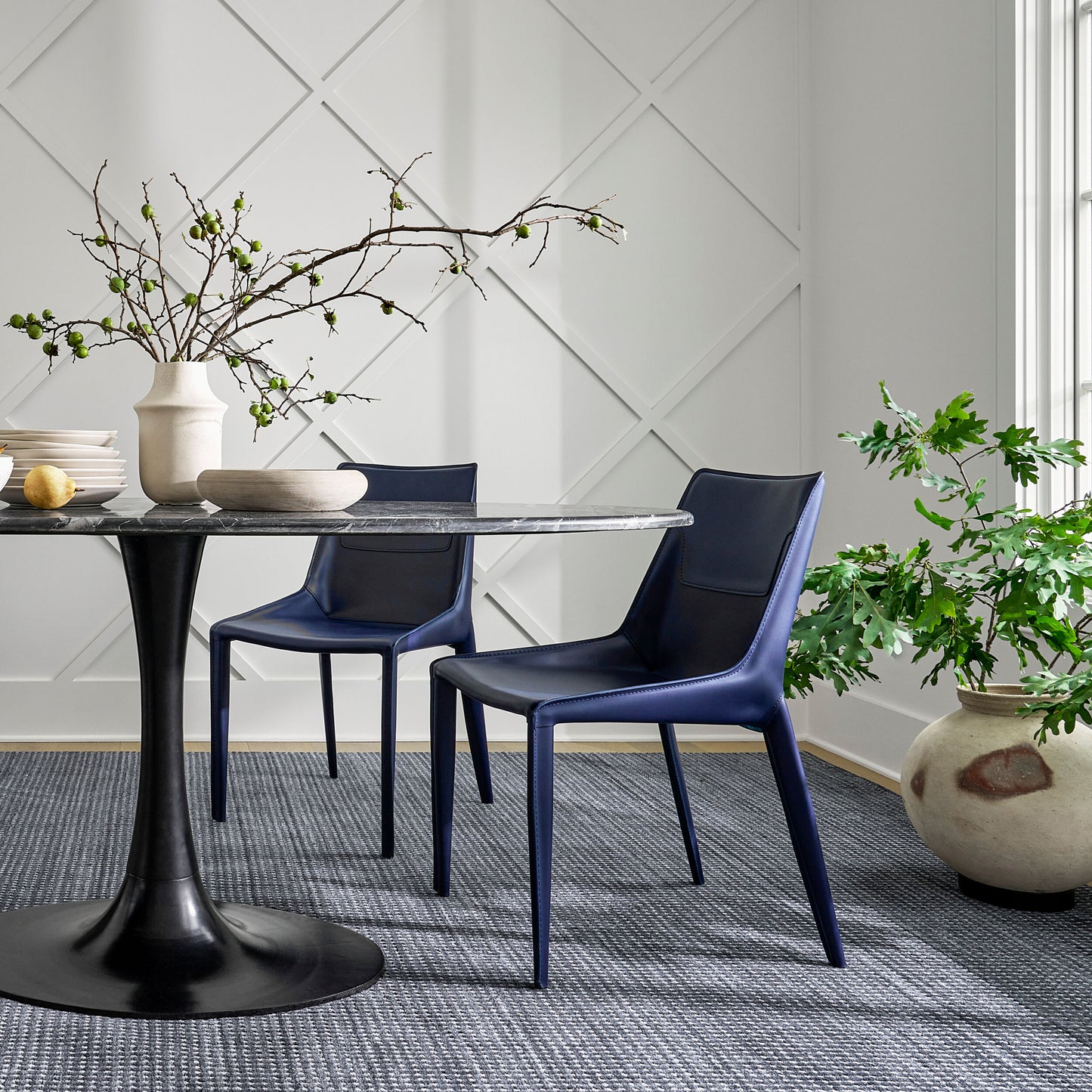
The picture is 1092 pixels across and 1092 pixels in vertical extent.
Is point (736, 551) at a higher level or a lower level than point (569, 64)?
lower

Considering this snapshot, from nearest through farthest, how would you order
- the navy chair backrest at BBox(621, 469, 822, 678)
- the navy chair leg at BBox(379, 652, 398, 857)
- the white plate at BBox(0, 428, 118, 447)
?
the white plate at BBox(0, 428, 118, 447)
the navy chair backrest at BBox(621, 469, 822, 678)
the navy chair leg at BBox(379, 652, 398, 857)

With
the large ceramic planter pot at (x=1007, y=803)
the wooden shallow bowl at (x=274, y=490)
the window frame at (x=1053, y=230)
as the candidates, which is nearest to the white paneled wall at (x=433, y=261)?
the window frame at (x=1053, y=230)

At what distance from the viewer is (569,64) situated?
3.72 meters

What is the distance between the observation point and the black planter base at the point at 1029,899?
→ 214 centimetres

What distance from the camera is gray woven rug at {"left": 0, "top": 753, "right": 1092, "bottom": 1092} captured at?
4.91 ft

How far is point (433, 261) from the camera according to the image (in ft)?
12.1

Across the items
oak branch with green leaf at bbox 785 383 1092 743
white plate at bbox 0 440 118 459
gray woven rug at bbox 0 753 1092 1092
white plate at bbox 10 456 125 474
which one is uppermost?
white plate at bbox 0 440 118 459

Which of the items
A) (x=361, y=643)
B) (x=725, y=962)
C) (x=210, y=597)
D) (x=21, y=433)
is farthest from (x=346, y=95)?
→ (x=725, y=962)

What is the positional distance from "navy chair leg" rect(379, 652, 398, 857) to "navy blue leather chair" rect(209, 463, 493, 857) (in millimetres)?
33

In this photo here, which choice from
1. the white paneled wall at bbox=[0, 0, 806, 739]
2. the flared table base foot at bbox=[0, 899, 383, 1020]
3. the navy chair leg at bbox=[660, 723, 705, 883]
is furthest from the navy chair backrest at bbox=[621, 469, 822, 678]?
the white paneled wall at bbox=[0, 0, 806, 739]

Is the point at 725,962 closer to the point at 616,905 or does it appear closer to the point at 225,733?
the point at 616,905

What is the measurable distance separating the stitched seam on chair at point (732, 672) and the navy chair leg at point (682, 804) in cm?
47

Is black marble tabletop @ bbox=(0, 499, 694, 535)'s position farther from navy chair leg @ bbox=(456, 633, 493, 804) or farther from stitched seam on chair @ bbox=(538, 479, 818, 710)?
navy chair leg @ bbox=(456, 633, 493, 804)

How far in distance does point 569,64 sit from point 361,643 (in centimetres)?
217
